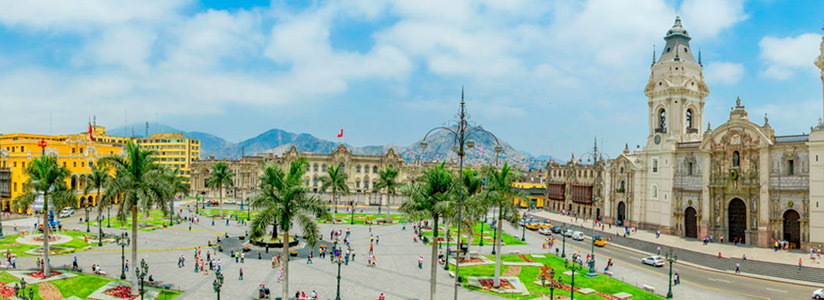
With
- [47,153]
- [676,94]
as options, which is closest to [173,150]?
[47,153]

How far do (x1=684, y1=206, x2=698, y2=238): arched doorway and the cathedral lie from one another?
12cm

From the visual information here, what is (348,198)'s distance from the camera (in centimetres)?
10225

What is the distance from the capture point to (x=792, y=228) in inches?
2012

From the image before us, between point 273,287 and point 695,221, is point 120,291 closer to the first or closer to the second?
point 273,287

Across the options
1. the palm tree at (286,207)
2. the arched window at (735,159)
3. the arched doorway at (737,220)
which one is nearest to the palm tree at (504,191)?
the palm tree at (286,207)

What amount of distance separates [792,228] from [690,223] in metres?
11.1

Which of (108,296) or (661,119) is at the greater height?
(661,119)

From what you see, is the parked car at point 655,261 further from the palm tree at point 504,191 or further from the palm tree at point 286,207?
the palm tree at point 286,207

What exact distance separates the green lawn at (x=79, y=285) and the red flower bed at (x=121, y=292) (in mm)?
1286

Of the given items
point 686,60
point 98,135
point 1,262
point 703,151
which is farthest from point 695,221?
point 98,135

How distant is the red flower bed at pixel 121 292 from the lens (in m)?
30.7

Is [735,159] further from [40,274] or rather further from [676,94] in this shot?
[40,274]

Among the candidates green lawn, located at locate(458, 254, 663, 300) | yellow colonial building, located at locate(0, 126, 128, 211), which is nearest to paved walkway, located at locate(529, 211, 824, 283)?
green lawn, located at locate(458, 254, 663, 300)

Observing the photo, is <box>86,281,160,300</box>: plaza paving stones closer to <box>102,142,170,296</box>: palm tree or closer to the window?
<box>102,142,170,296</box>: palm tree
